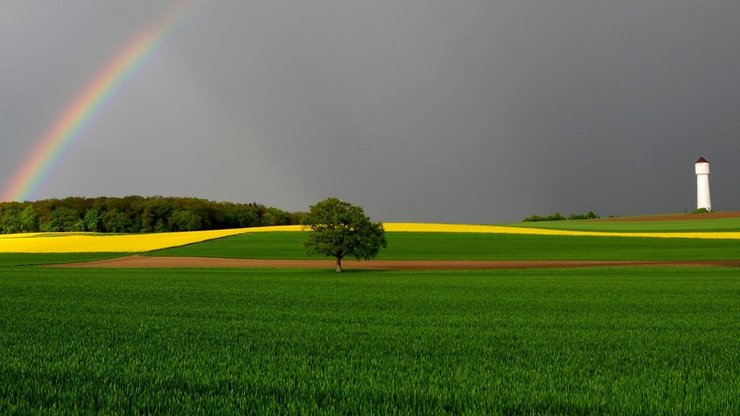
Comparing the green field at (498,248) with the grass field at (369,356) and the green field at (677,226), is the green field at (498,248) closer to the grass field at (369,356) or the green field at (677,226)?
the green field at (677,226)

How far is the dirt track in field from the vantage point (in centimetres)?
5484

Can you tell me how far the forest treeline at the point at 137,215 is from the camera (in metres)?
129

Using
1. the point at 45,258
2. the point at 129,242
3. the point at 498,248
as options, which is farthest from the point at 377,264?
the point at 129,242

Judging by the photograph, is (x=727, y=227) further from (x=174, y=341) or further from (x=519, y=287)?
(x=174, y=341)

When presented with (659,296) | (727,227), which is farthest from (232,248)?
(727,227)

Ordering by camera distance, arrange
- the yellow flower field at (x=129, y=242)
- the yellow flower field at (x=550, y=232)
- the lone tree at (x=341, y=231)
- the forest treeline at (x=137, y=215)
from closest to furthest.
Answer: the lone tree at (x=341, y=231) < the yellow flower field at (x=129, y=242) < the yellow flower field at (x=550, y=232) < the forest treeline at (x=137, y=215)

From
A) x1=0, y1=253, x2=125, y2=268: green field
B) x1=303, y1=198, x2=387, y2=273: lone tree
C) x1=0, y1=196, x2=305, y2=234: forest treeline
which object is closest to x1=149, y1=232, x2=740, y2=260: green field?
x1=0, y1=253, x2=125, y2=268: green field

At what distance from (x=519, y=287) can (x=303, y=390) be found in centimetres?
2561

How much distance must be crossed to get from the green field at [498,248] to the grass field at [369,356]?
41.7m

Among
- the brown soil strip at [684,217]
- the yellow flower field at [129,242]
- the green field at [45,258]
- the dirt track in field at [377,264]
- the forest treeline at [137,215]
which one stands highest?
the forest treeline at [137,215]

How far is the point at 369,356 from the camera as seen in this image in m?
11.7

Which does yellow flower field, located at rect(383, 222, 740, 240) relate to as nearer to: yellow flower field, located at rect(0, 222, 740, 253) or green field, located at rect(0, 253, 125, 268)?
yellow flower field, located at rect(0, 222, 740, 253)

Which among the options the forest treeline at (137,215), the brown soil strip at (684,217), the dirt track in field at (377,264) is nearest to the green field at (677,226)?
the brown soil strip at (684,217)

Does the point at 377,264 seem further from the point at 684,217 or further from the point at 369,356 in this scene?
the point at 684,217
